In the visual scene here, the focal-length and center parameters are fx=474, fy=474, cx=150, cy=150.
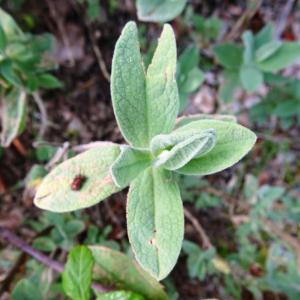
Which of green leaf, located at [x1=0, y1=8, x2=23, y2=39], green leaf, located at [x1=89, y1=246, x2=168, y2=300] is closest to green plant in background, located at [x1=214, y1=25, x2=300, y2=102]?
green leaf, located at [x1=0, y1=8, x2=23, y2=39]

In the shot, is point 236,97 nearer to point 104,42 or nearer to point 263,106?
point 263,106

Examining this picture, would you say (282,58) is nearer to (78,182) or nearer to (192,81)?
(192,81)

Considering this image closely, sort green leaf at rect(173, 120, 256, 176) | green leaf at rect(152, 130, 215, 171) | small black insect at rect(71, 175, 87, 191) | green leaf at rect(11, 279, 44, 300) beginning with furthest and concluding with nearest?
green leaf at rect(11, 279, 44, 300) < small black insect at rect(71, 175, 87, 191) < green leaf at rect(173, 120, 256, 176) < green leaf at rect(152, 130, 215, 171)

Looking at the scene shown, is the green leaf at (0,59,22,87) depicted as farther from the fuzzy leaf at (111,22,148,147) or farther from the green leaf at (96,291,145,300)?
the green leaf at (96,291,145,300)

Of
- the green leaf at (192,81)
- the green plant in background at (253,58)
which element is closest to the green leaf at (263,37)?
the green plant in background at (253,58)

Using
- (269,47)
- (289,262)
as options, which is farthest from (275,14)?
(289,262)

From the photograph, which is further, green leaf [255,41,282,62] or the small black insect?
green leaf [255,41,282,62]
